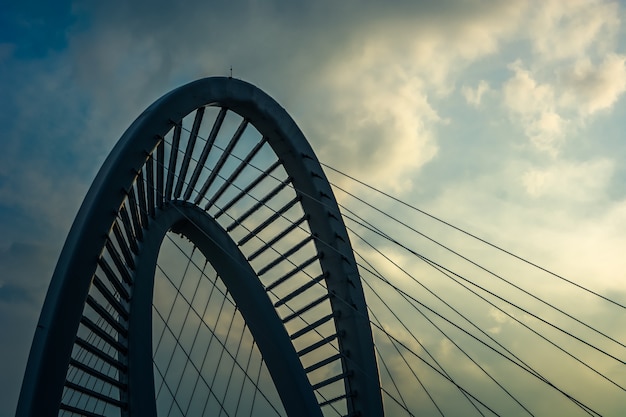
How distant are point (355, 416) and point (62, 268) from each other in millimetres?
12865

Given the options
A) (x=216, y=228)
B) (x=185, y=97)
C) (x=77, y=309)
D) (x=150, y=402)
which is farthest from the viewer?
(x=216, y=228)

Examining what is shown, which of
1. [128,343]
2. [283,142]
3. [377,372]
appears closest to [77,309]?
[128,343]

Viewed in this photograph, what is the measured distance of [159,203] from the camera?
19.1m

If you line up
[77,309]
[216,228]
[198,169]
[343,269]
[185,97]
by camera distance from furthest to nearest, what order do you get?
[343,269]
[216,228]
[198,169]
[185,97]
[77,309]

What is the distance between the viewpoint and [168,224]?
19.5m

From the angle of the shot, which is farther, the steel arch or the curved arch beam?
the curved arch beam

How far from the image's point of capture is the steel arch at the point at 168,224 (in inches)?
534

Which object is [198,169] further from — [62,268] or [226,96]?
[62,268]

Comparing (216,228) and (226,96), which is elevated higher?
(226,96)

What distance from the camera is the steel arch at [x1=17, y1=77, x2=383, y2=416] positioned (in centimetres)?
1357

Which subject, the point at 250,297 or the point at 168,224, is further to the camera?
the point at 250,297

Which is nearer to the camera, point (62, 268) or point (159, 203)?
point (62, 268)

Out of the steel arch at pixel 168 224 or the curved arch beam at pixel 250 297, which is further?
the curved arch beam at pixel 250 297

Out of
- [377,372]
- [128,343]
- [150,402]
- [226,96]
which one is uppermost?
[226,96]
